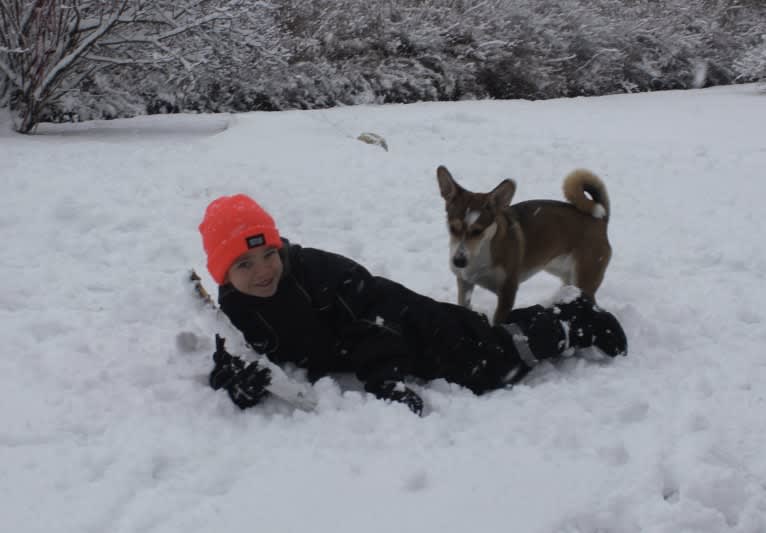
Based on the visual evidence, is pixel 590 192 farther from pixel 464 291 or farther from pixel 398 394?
pixel 398 394

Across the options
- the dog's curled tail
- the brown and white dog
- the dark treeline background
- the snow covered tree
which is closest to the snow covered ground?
the brown and white dog

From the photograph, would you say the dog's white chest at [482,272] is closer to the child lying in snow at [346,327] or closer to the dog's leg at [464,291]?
the dog's leg at [464,291]

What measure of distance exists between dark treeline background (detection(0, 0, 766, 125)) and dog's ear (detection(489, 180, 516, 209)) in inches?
303

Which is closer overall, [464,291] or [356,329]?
[356,329]

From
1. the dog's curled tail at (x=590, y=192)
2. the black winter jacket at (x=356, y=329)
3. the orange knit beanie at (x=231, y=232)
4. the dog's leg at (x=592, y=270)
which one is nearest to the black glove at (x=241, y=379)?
the black winter jacket at (x=356, y=329)

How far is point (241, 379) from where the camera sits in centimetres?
282

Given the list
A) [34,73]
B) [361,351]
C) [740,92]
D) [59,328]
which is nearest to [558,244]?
[361,351]

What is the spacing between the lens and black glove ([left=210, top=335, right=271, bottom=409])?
110 inches

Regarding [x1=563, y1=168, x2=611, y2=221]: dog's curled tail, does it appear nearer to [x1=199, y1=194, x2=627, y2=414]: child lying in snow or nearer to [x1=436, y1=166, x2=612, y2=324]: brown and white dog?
[x1=436, y1=166, x2=612, y2=324]: brown and white dog

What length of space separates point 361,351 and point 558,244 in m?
1.67

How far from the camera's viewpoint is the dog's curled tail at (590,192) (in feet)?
13.6

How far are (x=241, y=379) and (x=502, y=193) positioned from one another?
1870mm

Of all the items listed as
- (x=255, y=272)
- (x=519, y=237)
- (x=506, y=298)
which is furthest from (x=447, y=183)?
(x=255, y=272)

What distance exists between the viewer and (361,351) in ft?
10.1
